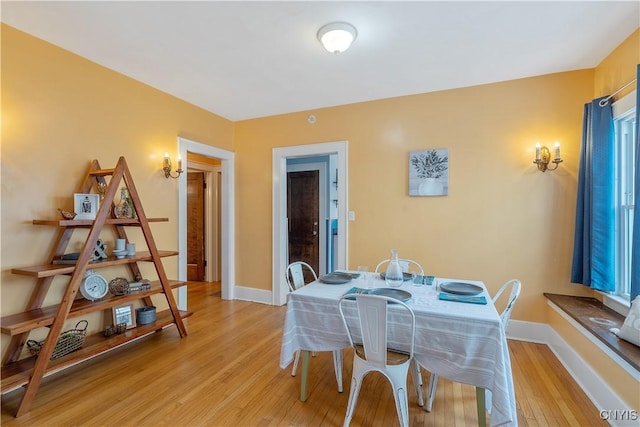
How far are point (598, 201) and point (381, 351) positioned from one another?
2224 millimetres

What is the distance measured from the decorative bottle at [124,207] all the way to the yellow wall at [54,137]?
249 millimetres

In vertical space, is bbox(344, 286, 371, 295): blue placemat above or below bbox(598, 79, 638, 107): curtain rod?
below

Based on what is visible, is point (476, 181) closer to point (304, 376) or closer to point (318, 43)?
point (318, 43)

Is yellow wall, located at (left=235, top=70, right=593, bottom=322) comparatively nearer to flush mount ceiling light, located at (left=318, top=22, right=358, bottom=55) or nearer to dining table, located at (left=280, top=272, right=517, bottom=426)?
dining table, located at (left=280, top=272, right=517, bottom=426)

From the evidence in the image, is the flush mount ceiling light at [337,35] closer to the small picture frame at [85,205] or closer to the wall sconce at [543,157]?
the wall sconce at [543,157]

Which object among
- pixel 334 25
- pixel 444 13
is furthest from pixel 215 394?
pixel 444 13

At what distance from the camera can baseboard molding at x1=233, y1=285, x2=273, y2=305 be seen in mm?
4094

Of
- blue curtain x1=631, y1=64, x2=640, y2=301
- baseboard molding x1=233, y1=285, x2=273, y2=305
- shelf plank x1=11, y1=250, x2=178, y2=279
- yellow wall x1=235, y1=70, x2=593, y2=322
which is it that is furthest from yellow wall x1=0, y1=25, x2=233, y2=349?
blue curtain x1=631, y1=64, x2=640, y2=301

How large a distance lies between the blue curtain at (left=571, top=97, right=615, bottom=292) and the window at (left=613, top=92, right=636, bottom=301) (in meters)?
0.08

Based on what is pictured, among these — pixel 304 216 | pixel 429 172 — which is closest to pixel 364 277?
pixel 429 172

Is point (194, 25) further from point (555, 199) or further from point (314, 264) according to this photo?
point (314, 264)

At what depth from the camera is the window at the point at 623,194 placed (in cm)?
231

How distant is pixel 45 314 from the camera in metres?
2.08

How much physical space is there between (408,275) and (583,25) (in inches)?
85.2
